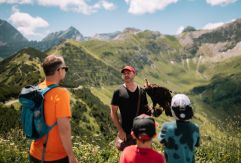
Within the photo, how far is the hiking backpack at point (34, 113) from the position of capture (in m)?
6.03

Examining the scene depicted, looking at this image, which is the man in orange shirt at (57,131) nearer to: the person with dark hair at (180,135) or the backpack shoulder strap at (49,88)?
the backpack shoulder strap at (49,88)

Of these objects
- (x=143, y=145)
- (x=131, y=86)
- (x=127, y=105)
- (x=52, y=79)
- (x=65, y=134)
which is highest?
(x=52, y=79)

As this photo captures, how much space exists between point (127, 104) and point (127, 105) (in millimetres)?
25

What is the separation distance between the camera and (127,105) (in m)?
8.75

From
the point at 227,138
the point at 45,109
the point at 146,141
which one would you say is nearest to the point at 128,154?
the point at 146,141

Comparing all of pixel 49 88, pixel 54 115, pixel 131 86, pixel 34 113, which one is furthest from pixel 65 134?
pixel 131 86

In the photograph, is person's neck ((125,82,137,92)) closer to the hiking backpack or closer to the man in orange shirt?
the man in orange shirt

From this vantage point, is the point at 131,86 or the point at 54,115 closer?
the point at 54,115

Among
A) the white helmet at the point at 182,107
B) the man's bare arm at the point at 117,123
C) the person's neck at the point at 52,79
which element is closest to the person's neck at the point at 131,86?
the man's bare arm at the point at 117,123

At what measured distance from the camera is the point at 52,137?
6.04 metres

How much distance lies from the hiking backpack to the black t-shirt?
9.73ft

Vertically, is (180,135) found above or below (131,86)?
below

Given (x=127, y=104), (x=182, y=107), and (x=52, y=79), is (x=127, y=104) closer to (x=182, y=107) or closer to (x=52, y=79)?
(x=182, y=107)

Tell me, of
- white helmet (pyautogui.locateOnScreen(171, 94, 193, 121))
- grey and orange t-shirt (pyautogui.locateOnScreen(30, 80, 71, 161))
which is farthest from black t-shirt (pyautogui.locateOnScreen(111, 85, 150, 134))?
grey and orange t-shirt (pyautogui.locateOnScreen(30, 80, 71, 161))
